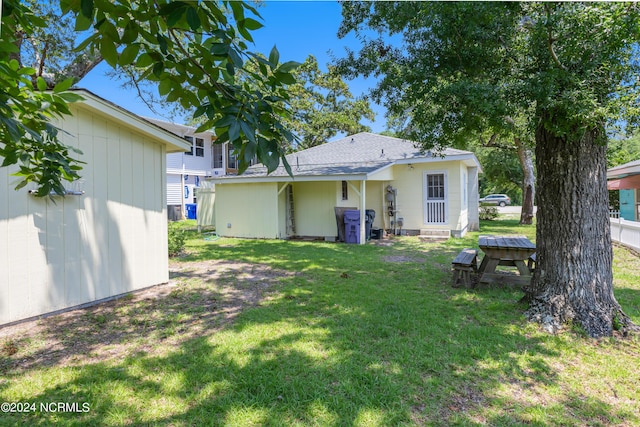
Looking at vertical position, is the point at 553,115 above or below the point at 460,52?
below

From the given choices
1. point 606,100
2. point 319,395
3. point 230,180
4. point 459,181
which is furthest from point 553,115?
point 230,180

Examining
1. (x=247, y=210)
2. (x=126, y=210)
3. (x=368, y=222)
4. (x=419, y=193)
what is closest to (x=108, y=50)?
(x=126, y=210)

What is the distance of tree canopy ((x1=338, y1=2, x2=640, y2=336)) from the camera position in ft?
11.7

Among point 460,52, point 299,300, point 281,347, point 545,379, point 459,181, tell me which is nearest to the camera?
point 545,379

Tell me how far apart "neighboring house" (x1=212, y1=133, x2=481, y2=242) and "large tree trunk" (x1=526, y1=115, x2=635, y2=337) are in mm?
7958

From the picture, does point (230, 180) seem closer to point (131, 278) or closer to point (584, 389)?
point (131, 278)

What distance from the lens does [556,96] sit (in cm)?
373

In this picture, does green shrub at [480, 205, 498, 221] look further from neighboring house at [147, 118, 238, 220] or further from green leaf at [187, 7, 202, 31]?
green leaf at [187, 7, 202, 31]

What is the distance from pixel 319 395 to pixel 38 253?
4090 mm

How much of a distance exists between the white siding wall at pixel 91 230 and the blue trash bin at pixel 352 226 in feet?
21.7

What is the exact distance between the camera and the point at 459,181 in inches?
501

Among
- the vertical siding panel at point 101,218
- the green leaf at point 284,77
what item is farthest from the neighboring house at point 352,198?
the green leaf at point 284,77

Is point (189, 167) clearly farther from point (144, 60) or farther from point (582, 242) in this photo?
point (144, 60)

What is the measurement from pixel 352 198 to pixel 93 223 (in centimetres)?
878
